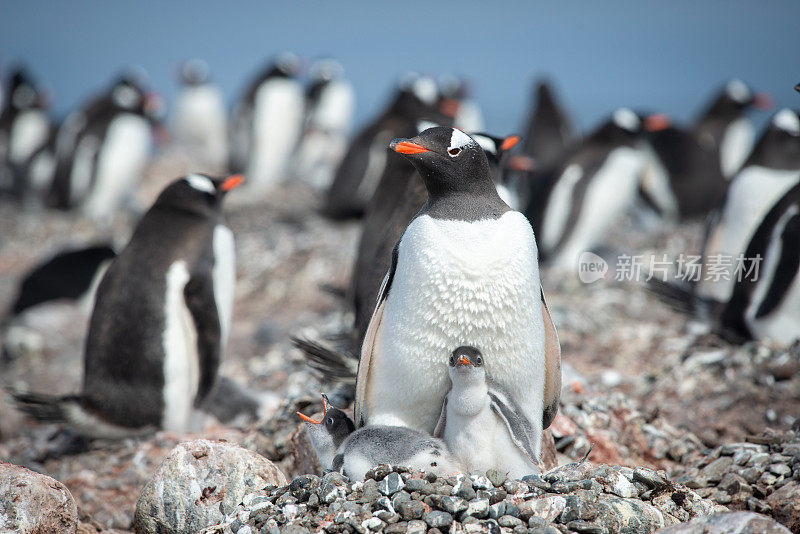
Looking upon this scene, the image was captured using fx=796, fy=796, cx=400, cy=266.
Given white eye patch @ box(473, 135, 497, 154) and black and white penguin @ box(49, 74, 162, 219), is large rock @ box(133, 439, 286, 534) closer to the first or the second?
white eye patch @ box(473, 135, 497, 154)

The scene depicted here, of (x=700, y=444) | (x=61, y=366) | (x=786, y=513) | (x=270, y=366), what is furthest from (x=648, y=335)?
(x=61, y=366)

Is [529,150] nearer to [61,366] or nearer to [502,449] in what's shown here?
[61,366]

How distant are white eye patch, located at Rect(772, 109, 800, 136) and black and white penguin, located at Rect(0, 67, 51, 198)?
10.4 meters

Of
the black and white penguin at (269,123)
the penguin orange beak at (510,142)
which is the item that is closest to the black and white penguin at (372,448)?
the penguin orange beak at (510,142)

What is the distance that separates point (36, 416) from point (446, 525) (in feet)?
9.25

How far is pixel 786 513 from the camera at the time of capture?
108 inches

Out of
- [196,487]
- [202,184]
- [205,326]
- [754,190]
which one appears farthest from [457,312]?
[754,190]

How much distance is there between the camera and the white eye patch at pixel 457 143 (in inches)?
101

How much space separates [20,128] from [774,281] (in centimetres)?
1249

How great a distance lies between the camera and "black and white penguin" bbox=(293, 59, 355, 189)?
12961mm

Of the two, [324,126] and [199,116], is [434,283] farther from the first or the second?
[199,116]

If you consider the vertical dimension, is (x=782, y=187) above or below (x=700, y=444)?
above

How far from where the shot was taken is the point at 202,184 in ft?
14.1

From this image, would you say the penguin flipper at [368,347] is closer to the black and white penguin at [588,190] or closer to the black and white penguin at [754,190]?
the black and white penguin at [754,190]
